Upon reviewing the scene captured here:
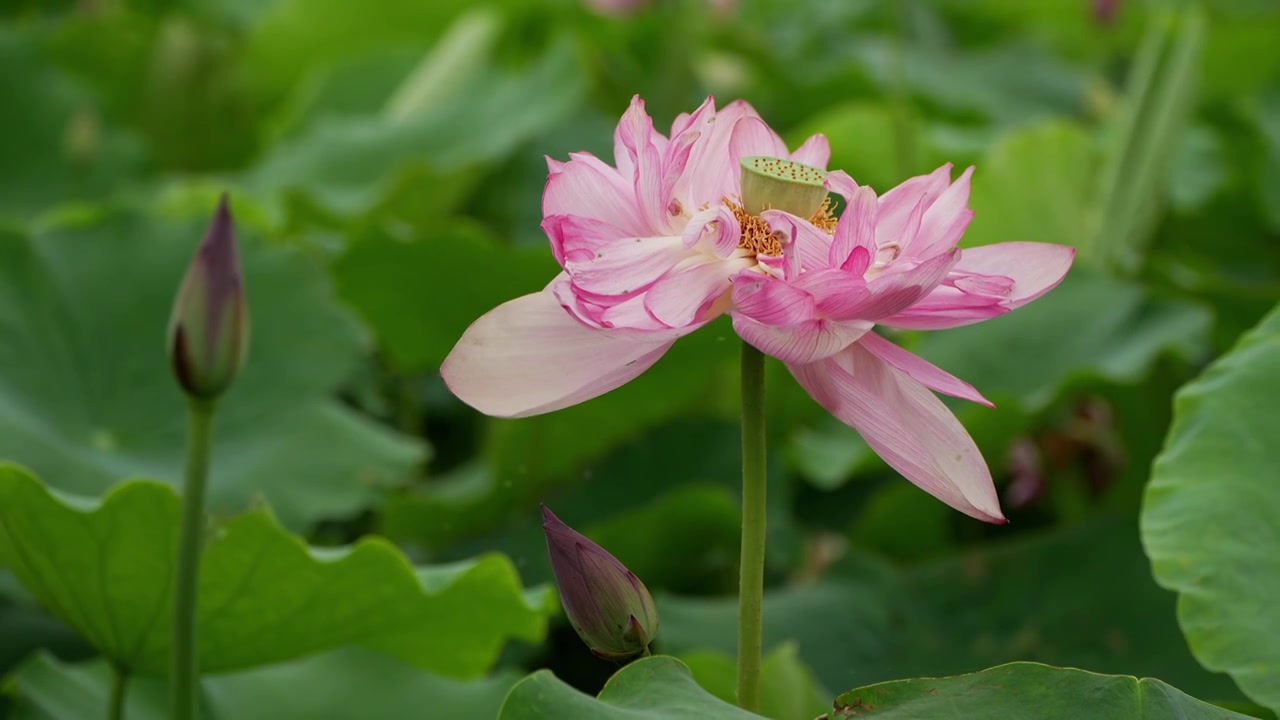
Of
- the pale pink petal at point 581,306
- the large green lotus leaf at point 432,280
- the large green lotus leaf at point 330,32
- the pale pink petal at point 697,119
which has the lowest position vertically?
the large green lotus leaf at point 432,280

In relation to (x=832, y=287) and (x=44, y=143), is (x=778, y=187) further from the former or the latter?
(x=44, y=143)

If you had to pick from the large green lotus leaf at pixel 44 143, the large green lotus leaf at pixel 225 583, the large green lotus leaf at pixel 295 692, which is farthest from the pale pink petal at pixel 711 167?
the large green lotus leaf at pixel 44 143

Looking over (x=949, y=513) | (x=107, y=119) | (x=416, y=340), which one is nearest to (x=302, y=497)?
(x=416, y=340)

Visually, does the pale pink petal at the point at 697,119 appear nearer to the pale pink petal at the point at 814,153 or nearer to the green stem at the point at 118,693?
the pale pink petal at the point at 814,153

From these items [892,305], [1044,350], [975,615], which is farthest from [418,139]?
[892,305]

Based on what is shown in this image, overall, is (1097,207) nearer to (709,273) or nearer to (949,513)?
(949,513)

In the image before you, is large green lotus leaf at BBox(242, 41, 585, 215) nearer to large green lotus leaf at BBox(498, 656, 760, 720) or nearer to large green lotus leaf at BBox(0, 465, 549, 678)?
large green lotus leaf at BBox(0, 465, 549, 678)

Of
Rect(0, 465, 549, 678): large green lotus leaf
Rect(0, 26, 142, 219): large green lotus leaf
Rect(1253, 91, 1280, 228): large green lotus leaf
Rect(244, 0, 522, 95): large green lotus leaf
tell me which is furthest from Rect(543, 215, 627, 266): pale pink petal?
Rect(244, 0, 522, 95): large green lotus leaf
